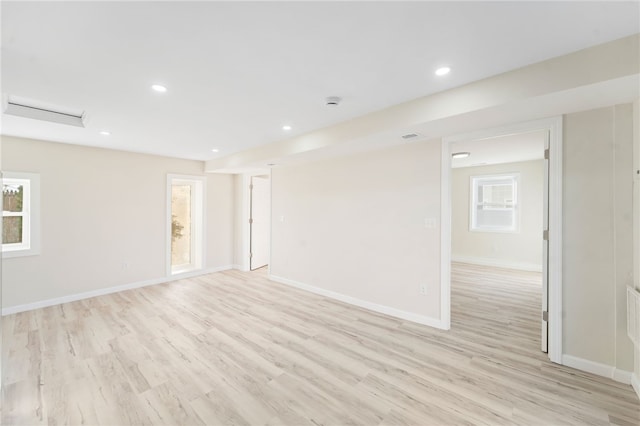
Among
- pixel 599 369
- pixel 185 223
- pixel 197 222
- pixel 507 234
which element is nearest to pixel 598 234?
pixel 599 369

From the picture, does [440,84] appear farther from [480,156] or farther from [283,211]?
[480,156]

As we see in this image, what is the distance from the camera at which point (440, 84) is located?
87.8 inches

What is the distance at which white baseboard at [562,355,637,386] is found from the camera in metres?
2.14

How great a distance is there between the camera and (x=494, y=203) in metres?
6.60

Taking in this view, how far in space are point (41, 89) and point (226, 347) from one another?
9.68ft

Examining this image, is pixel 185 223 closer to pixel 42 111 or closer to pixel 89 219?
pixel 89 219

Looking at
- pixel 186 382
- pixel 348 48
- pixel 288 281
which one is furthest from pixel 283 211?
pixel 348 48

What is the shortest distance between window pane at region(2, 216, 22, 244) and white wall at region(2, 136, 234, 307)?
28 cm

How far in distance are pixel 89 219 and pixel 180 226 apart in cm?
238

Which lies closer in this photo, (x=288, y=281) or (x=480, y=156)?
(x=288, y=281)

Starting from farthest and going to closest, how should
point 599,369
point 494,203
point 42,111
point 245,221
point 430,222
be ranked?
point 494,203 → point 245,221 → point 430,222 → point 42,111 → point 599,369

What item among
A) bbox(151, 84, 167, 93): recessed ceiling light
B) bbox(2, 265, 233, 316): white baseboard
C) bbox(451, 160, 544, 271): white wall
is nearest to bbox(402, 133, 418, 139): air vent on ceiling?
bbox(151, 84, 167, 93): recessed ceiling light

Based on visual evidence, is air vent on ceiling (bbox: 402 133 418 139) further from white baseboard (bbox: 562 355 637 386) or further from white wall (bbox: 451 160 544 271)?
white wall (bbox: 451 160 544 271)

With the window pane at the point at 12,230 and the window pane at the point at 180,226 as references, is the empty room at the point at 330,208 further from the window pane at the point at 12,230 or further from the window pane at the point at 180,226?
Result: the window pane at the point at 180,226
